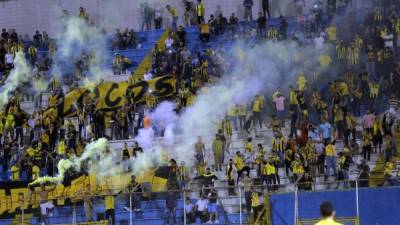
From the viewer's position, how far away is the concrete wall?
35.8 m

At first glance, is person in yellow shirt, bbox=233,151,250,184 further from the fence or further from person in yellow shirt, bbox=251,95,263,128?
person in yellow shirt, bbox=251,95,263,128

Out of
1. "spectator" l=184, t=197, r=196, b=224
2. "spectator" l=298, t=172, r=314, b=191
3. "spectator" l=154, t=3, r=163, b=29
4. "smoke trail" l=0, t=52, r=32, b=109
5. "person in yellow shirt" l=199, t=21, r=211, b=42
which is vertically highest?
"spectator" l=154, t=3, r=163, b=29

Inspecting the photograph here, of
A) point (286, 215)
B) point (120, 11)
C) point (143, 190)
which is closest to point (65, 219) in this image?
point (143, 190)

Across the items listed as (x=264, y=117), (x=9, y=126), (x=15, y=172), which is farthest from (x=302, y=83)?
(x=9, y=126)

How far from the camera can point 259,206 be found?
73.7ft

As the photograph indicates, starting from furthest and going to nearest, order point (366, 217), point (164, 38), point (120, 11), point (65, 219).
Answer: point (120, 11), point (164, 38), point (65, 219), point (366, 217)

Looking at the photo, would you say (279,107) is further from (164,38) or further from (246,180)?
(164,38)

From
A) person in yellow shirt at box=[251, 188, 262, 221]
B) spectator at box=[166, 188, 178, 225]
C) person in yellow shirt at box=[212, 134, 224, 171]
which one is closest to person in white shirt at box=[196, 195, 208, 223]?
spectator at box=[166, 188, 178, 225]

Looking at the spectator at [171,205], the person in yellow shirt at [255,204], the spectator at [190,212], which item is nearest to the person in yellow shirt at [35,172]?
the spectator at [171,205]

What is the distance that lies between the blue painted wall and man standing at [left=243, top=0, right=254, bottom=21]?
43.3ft

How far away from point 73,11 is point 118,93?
321 inches

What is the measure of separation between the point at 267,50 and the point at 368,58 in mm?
4037

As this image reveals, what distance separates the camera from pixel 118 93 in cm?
3056

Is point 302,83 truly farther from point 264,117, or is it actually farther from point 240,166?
point 240,166
